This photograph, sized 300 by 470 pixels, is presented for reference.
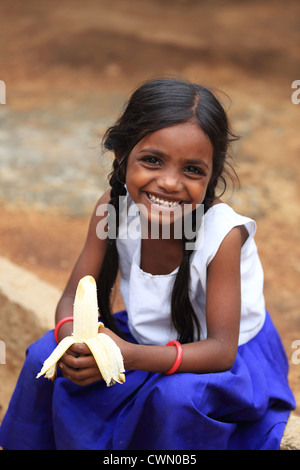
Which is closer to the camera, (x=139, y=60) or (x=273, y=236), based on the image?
(x=273, y=236)

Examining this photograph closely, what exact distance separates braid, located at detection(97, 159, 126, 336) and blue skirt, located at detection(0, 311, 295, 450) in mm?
272

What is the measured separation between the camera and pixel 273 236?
15.0 ft

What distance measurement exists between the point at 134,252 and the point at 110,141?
0.40 meters

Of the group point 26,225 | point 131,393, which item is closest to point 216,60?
point 26,225

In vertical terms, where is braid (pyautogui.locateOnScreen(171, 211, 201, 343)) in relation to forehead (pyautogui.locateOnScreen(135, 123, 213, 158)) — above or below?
below

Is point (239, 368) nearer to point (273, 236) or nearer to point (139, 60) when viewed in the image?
point (273, 236)

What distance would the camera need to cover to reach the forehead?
1.99 m

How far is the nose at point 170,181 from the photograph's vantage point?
6.55ft

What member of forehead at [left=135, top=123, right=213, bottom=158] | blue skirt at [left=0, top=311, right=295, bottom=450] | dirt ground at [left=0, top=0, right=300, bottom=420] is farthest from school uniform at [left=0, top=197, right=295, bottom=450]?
dirt ground at [left=0, top=0, right=300, bottom=420]

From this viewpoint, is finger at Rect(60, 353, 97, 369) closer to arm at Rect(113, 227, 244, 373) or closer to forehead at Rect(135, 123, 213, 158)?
arm at Rect(113, 227, 244, 373)

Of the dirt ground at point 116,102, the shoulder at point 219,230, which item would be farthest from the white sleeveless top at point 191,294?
the dirt ground at point 116,102

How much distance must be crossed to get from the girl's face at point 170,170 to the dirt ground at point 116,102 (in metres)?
1.07

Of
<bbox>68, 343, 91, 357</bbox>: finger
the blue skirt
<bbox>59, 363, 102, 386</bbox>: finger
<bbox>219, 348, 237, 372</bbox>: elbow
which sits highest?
<bbox>68, 343, 91, 357</bbox>: finger

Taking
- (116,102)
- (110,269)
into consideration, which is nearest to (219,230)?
(110,269)
